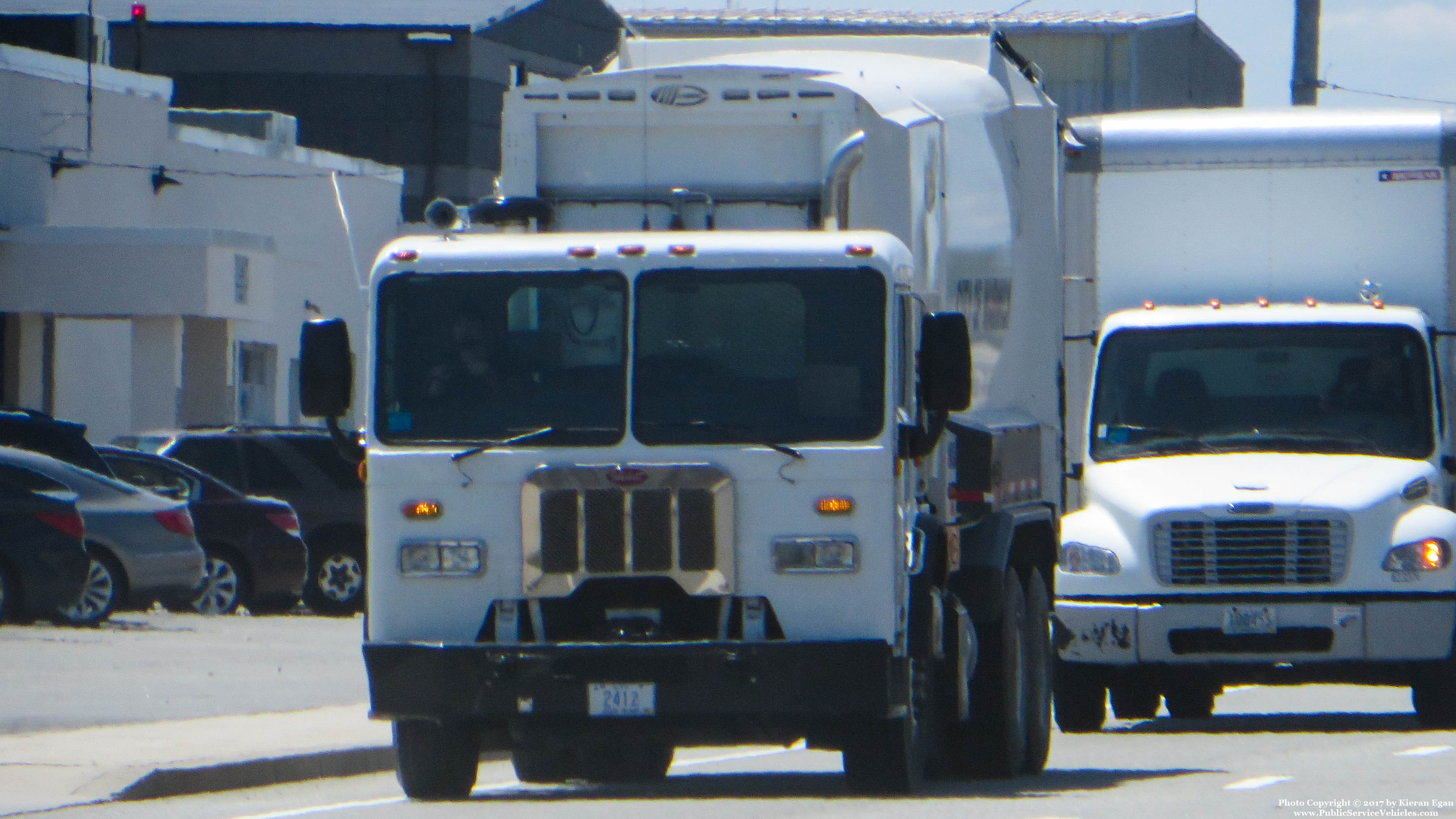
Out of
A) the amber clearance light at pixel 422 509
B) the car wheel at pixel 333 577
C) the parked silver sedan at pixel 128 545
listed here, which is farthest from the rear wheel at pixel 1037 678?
the car wheel at pixel 333 577

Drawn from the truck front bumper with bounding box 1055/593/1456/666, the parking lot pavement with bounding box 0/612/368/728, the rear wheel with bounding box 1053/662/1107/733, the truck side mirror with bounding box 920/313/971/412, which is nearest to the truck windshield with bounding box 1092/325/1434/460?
the truck front bumper with bounding box 1055/593/1456/666

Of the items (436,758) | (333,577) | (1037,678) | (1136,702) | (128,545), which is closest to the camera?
(436,758)

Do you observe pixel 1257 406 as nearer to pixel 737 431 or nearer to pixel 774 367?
pixel 774 367

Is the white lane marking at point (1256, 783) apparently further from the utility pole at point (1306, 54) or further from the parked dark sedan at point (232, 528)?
the utility pole at point (1306, 54)

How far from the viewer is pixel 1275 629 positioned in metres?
16.1

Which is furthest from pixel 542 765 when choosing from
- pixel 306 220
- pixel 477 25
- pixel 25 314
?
pixel 477 25

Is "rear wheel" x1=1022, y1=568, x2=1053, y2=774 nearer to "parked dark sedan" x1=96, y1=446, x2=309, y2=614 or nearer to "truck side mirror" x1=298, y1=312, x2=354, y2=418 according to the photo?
"truck side mirror" x1=298, y1=312, x2=354, y2=418

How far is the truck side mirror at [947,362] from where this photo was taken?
11320 mm

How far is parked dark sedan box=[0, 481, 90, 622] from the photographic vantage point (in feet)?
69.2

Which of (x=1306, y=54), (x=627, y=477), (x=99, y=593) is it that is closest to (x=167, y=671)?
(x=99, y=593)

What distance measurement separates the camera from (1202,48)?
2985 inches

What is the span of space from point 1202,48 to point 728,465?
66576mm

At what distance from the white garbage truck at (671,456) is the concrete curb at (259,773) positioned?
1234 millimetres

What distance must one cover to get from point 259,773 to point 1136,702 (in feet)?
21.8
